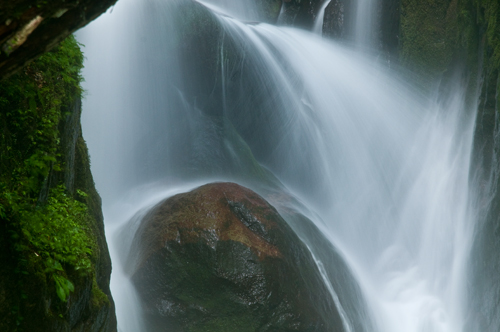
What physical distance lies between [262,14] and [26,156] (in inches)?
780

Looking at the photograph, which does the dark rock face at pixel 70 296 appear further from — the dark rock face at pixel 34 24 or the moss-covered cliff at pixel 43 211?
the dark rock face at pixel 34 24

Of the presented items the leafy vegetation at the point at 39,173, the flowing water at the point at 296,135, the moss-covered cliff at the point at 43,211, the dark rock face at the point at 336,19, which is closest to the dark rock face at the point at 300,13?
the dark rock face at the point at 336,19

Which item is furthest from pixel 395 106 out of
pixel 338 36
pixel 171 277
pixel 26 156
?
pixel 26 156

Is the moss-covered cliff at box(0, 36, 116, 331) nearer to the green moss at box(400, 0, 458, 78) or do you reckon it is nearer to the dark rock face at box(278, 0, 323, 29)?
the green moss at box(400, 0, 458, 78)

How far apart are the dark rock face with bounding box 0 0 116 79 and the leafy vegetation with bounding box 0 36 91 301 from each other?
971 mm

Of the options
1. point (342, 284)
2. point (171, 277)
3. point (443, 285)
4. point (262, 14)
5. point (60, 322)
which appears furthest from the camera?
point (262, 14)

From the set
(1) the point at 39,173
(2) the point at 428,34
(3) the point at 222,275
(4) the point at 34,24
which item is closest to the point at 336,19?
(2) the point at 428,34

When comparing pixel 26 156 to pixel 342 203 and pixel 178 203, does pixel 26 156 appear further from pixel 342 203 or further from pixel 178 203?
pixel 342 203

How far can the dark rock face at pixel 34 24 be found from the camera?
1726 millimetres

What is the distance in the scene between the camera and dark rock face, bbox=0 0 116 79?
5.66 ft

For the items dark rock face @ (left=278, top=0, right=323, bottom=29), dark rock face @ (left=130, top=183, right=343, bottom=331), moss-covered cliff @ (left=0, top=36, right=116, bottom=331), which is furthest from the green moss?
moss-covered cliff @ (left=0, top=36, right=116, bottom=331)

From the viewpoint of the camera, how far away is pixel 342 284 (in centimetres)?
812

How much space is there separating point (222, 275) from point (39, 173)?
3.69 meters

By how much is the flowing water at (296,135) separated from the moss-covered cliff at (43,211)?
658 centimetres
